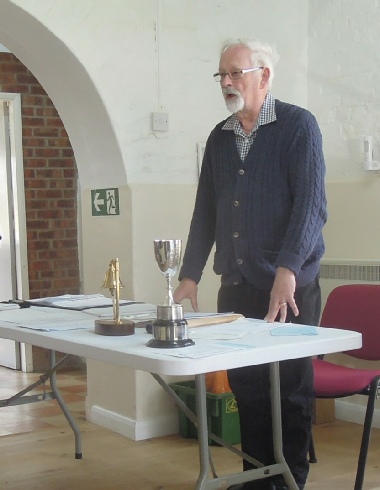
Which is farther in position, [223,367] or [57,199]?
[57,199]

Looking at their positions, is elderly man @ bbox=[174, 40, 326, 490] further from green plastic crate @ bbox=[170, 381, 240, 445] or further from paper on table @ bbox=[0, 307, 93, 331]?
green plastic crate @ bbox=[170, 381, 240, 445]

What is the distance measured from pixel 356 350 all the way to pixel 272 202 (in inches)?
41.8

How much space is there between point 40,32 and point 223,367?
2278 millimetres

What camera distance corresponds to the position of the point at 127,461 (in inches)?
135

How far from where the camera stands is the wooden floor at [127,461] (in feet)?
10.4

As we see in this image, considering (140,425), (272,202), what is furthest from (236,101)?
(140,425)

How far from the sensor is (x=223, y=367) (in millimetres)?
1771

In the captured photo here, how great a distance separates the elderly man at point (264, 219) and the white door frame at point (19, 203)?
3183mm

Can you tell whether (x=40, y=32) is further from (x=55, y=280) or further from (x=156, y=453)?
(x=55, y=280)

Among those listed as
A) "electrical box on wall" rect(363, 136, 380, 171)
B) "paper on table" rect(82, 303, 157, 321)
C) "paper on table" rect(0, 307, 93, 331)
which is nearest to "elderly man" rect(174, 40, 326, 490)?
"paper on table" rect(82, 303, 157, 321)

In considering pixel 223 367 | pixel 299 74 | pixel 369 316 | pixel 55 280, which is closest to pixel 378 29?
pixel 299 74

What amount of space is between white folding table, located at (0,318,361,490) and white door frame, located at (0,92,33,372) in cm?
346

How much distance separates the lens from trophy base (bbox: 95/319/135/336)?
211 centimetres

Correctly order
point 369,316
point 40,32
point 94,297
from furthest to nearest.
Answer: point 40,32, point 369,316, point 94,297
